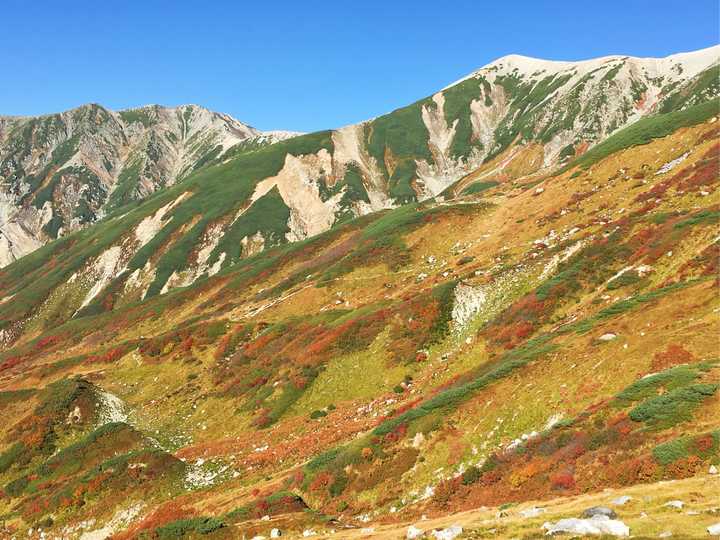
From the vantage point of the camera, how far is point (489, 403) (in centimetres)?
Result: 3102

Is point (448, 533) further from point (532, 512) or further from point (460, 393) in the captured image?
point (460, 393)

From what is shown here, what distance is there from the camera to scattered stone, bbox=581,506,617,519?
15906 mm

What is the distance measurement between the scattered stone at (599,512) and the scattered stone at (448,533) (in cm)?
436

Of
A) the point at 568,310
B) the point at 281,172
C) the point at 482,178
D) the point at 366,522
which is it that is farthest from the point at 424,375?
the point at 281,172

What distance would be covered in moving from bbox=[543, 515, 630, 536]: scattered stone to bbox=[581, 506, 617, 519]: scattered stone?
1.52ft

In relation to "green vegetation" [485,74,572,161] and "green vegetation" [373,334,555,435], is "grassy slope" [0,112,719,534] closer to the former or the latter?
"green vegetation" [373,334,555,435]

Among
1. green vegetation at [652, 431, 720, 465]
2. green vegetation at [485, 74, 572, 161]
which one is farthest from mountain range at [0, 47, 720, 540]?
green vegetation at [485, 74, 572, 161]

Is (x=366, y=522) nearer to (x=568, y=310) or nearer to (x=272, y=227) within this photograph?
(x=568, y=310)

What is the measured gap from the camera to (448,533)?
1808cm

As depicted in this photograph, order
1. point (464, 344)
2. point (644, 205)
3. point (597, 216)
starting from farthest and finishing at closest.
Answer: point (597, 216) < point (644, 205) < point (464, 344)

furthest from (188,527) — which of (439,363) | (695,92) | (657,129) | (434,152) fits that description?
(434,152)

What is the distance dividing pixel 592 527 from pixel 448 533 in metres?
5.17

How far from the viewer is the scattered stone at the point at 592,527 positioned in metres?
14.5

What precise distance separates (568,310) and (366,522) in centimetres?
2542
